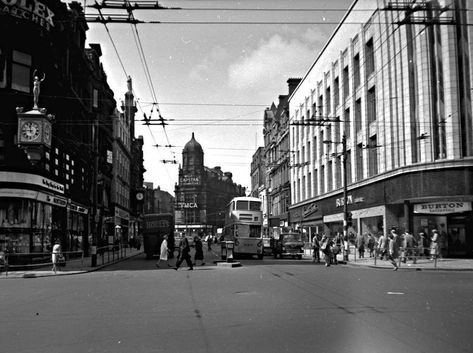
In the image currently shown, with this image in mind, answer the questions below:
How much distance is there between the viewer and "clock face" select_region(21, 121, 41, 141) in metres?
25.2

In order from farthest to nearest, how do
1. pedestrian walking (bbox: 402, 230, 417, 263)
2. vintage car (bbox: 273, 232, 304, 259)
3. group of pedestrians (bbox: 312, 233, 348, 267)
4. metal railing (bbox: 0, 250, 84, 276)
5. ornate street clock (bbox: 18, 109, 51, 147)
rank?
vintage car (bbox: 273, 232, 304, 259), pedestrian walking (bbox: 402, 230, 417, 263), group of pedestrians (bbox: 312, 233, 348, 267), ornate street clock (bbox: 18, 109, 51, 147), metal railing (bbox: 0, 250, 84, 276)

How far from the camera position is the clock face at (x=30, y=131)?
25.2 meters

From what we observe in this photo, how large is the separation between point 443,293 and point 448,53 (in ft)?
60.0

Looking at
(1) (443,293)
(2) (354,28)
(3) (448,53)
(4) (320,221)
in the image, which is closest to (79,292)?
(1) (443,293)

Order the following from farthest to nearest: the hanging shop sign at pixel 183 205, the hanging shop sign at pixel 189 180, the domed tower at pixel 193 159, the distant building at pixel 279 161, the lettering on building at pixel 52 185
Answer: the domed tower at pixel 193 159, the hanging shop sign at pixel 189 180, the hanging shop sign at pixel 183 205, the distant building at pixel 279 161, the lettering on building at pixel 52 185

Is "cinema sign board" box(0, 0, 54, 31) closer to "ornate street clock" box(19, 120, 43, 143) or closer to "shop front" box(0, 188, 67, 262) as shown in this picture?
"ornate street clock" box(19, 120, 43, 143)

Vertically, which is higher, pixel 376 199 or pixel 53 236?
pixel 376 199

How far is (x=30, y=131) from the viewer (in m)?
25.3

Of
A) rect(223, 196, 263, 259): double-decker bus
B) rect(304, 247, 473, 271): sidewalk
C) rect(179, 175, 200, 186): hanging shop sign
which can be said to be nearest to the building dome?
rect(179, 175, 200, 186): hanging shop sign

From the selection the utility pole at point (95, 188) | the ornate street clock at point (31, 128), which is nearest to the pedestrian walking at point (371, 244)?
the utility pole at point (95, 188)

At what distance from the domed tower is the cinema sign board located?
105954 mm

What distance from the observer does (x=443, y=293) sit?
13.3 meters

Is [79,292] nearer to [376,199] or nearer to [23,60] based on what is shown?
[23,60]

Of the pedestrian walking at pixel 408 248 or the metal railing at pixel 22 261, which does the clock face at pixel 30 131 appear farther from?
the pedestrian walking at pixel 408 248
